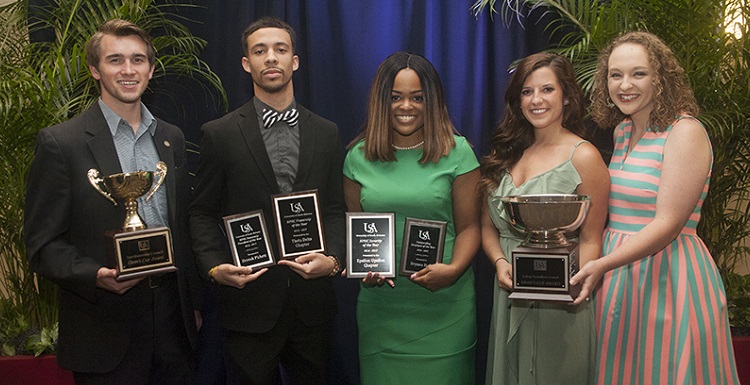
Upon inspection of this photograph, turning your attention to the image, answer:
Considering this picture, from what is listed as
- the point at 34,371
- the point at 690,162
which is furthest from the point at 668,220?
the point at 34,371

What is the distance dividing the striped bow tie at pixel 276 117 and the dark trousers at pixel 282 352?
737mm

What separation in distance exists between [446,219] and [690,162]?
3.17 feet

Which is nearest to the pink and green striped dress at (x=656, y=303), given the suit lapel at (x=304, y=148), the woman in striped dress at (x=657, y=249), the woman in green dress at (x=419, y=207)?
the woman in striped dress at (x=657, y=249)

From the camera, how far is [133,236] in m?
2.32

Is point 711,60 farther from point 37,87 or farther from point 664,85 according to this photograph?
point 37,87

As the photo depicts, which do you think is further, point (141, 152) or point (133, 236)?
point (141, 152)

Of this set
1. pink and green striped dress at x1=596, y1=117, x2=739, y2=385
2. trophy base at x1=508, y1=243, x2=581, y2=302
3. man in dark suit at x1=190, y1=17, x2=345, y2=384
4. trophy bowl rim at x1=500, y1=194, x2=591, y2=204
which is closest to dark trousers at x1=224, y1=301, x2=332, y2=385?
man in dark suit at x1=190, y1=17, x2=345, y2=384

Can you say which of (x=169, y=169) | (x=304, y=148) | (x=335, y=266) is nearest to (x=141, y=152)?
(x=169, y=169)

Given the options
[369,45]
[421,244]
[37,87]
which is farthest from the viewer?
[369,45]

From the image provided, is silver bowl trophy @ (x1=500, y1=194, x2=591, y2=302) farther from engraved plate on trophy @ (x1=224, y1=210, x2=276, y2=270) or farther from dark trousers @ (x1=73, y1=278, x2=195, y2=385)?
dark trousers @ (x1=73, y1=278, x2=195, y2=385)

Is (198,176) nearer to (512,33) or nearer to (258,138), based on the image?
(258,138)

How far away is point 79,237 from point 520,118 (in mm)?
1789

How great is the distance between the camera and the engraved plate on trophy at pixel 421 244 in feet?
8.82

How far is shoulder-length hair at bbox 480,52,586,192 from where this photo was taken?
2.72 meters
